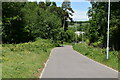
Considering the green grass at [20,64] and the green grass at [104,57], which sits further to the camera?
the green grass at [104,57]

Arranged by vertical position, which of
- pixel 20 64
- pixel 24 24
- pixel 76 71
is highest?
pixel 24 24

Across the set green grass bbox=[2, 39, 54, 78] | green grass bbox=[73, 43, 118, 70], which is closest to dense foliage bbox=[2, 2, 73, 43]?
green grass bbox=[73, 43, 118, 70]

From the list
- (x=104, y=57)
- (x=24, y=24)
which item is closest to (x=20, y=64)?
(x=104, y=57)

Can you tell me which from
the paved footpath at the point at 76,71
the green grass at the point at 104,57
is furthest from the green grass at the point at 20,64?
the green grass at the point at 104,57

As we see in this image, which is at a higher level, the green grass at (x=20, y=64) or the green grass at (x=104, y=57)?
the green grass at (x=20, y=64)

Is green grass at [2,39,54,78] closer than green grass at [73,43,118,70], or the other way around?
green grass at [2,39,54,78]

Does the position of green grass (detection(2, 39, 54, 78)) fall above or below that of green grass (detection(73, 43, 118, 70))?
above

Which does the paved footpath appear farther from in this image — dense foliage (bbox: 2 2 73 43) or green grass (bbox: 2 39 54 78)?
dense foliage (bbox: 2 2 73 43)

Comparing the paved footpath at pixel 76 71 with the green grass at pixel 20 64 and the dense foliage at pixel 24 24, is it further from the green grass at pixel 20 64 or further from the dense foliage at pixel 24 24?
the dense foliage at pixel 24 24

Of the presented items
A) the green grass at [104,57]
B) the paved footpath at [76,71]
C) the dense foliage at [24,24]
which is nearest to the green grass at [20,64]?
the paved footpath at [76,71]

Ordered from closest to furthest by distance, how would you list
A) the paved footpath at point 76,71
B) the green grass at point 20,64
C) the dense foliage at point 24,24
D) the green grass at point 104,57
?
1. the green grass at point 20,64
2. the paved footpath at point 76,71
3. the green grass at point 104,57
4. the dense foliage at point 24,24

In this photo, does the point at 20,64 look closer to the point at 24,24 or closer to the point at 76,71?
the point at 76,71

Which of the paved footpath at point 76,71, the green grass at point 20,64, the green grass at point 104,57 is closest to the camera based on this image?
the green grass at point 20,64

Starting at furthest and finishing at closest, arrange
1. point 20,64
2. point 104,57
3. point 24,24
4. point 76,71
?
point 24,24 → point 104,57 → point 20,64 → point 76,71
